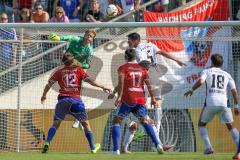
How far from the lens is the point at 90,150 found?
65.3 feet

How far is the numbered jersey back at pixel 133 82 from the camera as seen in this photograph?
18.0 m

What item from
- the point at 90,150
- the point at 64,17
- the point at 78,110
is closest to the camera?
the point at 78,110

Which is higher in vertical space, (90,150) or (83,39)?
(83,39)

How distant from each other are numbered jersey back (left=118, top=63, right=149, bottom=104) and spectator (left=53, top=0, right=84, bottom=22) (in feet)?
16.6

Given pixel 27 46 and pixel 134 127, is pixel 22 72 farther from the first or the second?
pixel 134 127

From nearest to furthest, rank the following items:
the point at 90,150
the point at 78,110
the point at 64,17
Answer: the point at 78,110, the point at 90,150, the point at 64,17

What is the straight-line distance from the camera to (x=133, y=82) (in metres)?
18.1

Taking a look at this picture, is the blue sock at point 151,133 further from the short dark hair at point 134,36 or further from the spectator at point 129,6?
the spectator at point 129,6

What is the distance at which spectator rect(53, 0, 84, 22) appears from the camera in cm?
2283

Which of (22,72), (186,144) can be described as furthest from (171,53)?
(22,72)

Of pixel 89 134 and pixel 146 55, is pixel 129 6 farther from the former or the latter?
pixel 89 134

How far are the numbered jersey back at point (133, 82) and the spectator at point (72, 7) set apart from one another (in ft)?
16.6

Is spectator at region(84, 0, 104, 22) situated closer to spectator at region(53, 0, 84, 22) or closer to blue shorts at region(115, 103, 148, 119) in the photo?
spectator at region(53, 0, 84, 22)

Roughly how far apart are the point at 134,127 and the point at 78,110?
1268 millimetres
